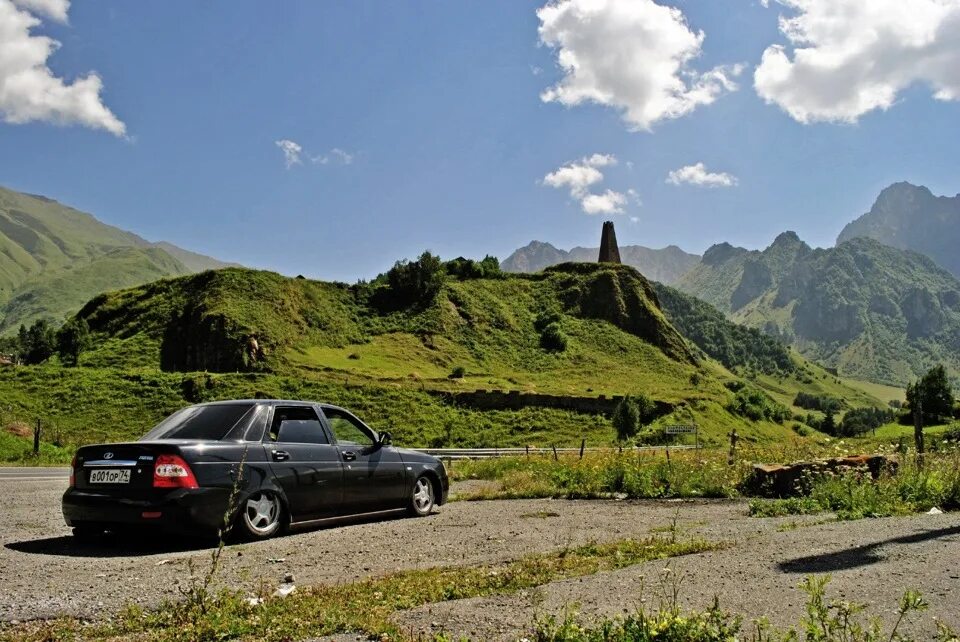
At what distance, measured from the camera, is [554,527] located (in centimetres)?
962

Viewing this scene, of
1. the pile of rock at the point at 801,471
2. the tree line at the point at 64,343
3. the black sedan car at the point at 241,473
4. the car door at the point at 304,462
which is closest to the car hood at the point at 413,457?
the black sedan car at the point at 241,473

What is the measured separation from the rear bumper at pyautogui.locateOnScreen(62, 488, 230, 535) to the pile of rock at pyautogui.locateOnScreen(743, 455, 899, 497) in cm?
959

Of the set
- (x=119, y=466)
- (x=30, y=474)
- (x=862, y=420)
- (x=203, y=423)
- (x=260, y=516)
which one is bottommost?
(x=862, y=420)

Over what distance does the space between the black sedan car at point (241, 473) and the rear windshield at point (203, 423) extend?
1cm

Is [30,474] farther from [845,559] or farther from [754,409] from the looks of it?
[754,409]

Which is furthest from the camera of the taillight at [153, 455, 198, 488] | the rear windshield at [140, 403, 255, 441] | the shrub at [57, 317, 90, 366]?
the shrub at [57, 317, 90, 366]

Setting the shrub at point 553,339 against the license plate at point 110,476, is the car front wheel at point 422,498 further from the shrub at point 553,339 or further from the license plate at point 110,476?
the shrub at point 553,339

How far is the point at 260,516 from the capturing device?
8461mm

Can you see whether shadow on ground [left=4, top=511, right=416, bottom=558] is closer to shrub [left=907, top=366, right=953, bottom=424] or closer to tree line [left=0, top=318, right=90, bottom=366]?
shrub [left=907, top=366, right=953, bottom=424]

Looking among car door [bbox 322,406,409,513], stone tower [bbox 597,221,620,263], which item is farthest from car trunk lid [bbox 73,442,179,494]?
stone tower [bbox 597,221,620,263]

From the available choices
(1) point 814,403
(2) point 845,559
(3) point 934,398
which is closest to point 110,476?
(2) point 845,559

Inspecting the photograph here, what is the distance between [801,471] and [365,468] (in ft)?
25.3

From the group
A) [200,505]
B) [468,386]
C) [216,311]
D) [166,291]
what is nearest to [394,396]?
[468,386]

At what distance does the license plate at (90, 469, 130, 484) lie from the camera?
25.8 feet
